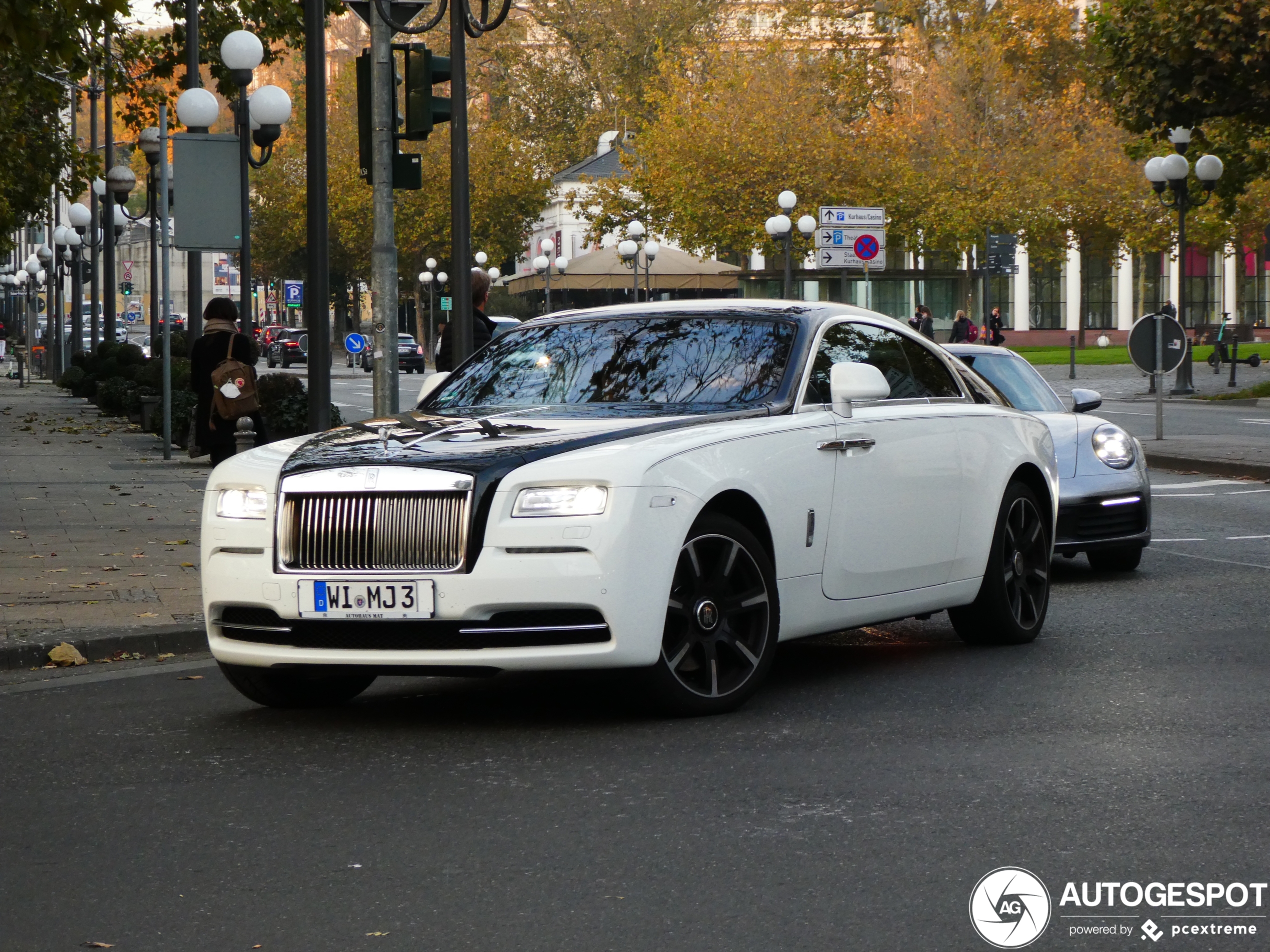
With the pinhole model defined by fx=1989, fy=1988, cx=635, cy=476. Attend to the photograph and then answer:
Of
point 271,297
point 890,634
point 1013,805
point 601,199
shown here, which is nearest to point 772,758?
point 1013,805

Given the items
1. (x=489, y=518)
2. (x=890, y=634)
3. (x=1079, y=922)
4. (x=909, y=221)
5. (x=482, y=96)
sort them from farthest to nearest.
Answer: (x=482, y=96) → (x=909, y=221) → (x=890, y=634) → (x=489, y=518) → (x=1079, y=922)

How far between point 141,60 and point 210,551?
25.0m

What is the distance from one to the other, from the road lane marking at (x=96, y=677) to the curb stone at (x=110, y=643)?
21 centimetres

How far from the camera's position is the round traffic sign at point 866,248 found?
3020 centimetres

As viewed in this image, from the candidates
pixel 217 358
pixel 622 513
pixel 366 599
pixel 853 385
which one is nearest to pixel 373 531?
pixel 366 599

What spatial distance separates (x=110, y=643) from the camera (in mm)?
9102

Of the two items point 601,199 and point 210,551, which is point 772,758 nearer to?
point 210,551

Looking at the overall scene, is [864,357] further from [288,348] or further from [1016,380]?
[288,348]

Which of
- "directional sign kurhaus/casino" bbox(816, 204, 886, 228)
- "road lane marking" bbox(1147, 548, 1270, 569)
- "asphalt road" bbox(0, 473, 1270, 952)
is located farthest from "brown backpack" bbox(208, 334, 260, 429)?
"directional sign kurhaus/casino" bbox(816, 204, 886, 228)

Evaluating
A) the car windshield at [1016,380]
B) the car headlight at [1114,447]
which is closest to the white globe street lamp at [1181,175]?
the car windshield at [1016,380]

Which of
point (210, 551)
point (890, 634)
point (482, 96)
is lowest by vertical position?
point (890, 634)

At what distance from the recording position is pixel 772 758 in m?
6.31

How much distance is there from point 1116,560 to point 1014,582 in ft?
11.1

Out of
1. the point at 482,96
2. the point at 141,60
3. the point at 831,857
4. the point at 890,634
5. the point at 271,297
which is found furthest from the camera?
the point at 271,297
